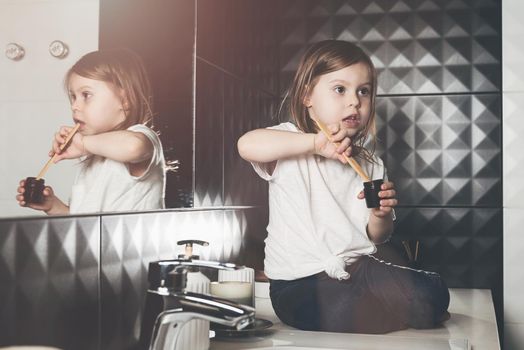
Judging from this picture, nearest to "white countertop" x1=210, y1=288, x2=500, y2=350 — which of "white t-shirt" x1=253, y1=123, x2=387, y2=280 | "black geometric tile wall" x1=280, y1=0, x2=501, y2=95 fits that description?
"white t-shirt" x1=253, y1=123, x2=387, y2=280

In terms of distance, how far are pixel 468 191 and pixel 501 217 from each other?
89 mm

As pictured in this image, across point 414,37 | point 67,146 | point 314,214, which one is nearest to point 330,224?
point 314,214

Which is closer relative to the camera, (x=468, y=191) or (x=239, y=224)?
(x=239, y=224)

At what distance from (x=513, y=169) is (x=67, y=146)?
1.06m

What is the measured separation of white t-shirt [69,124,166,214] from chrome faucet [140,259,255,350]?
97 millimetres

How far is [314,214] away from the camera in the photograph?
1195mm

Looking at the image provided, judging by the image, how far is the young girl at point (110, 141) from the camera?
0.68 m

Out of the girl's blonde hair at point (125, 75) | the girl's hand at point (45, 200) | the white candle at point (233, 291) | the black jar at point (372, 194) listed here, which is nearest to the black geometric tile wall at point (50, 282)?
the girl's hand at point (45, 200)

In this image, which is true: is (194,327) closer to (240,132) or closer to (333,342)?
(333,342)

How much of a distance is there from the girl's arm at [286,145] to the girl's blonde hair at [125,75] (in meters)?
0.32

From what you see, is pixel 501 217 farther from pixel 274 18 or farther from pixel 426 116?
pixel 274 18

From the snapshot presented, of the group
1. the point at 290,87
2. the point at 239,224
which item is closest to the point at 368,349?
the point at 239,224

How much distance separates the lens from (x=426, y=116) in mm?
1465

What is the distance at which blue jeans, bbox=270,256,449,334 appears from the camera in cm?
106
